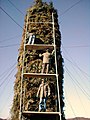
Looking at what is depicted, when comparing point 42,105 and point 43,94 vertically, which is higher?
point 43,94

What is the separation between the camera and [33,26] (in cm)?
1267

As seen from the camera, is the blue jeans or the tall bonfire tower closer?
the blue jeans

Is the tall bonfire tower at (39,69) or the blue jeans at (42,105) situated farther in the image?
the tall bonfire tower at (39,69)

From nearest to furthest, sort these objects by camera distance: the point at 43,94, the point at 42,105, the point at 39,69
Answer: the point at 43,94, the point at 42,105, the point at 39,69

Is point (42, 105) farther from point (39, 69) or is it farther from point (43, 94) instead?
point (39, 69)

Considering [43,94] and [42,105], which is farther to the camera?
[42,105]

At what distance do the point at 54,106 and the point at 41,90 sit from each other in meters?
2.73

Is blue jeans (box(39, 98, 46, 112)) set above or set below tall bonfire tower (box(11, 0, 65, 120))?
below

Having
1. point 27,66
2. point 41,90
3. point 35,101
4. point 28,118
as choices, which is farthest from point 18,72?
point 41,90

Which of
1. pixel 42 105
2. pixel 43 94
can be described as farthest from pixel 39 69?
pixel 43 94

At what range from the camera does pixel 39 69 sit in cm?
1123

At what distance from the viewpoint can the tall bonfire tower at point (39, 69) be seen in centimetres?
876

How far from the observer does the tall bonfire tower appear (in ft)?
28.7

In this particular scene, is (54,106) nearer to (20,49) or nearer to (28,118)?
(28,118)
